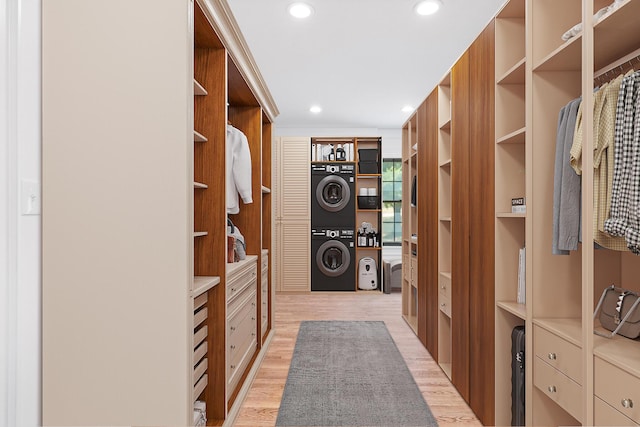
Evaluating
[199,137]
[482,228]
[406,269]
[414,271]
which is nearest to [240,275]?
[199,137]

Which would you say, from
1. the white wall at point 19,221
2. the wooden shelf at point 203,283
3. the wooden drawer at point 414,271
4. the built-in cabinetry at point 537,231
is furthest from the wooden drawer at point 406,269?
the white wall at point 19,221

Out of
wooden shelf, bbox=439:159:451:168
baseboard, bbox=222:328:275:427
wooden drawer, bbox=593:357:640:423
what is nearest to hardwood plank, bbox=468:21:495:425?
wooden shelf, bbox=439:159:451:168

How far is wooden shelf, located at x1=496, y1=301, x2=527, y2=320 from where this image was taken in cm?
192

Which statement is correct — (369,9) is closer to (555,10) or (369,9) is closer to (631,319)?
(555,10)

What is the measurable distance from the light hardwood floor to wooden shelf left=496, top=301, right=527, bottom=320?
719 mm

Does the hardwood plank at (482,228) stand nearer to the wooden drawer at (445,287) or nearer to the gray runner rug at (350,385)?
the gray runner rug at (350,385)

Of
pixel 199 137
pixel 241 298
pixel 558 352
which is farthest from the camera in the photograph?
pixel 241 298

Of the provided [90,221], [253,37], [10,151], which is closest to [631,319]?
[90,221]

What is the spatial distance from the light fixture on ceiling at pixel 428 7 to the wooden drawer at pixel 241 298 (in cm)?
235

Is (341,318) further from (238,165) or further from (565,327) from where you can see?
(565,327)

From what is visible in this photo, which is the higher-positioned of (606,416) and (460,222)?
(460,222)

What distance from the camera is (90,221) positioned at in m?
1.59

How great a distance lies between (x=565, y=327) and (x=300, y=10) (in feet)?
8.73

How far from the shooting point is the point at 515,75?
2.05 meters
